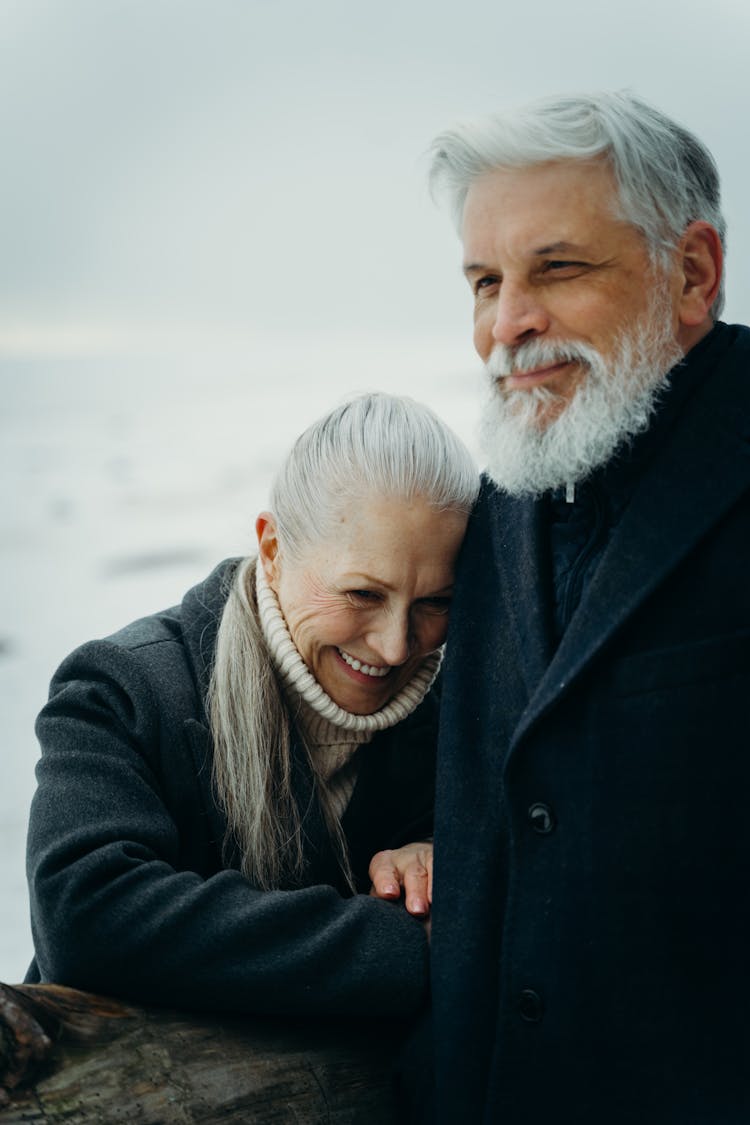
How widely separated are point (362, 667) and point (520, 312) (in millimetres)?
670

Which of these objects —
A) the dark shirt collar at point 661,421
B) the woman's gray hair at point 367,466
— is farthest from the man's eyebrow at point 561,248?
the woman's gray hair at point 367,466

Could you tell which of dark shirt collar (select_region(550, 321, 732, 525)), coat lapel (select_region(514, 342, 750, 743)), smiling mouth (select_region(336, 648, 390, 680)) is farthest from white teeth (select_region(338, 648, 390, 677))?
dark shirt collar (select_region(550, 321, 732, 525))

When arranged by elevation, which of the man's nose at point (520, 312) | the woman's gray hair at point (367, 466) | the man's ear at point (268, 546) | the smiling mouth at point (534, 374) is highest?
the man's nose at point (520, 312)

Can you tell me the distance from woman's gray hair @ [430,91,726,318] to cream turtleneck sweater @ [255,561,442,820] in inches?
32.1

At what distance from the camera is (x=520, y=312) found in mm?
1805

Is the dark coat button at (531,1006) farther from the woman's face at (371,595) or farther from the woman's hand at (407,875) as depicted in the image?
the woman's face at (371,595)

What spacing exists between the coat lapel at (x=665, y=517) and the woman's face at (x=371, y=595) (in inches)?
12.6

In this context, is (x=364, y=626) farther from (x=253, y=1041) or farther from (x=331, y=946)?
(x=253, y=1041)

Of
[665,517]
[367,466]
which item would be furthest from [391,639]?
[665,517]

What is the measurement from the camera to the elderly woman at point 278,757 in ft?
5.92

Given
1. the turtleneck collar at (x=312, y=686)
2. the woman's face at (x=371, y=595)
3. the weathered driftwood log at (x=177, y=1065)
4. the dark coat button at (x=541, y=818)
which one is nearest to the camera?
the weathered driftwood log at (x=177, y=1065)

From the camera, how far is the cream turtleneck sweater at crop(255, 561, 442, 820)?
6.86ft

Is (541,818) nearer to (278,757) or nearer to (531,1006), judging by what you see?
(531,1006)

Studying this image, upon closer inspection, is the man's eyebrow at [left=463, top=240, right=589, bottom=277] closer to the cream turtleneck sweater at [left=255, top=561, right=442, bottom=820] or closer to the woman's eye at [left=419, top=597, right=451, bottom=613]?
the woman's eye at [left=419, top=597, right=451, bottom=613]
